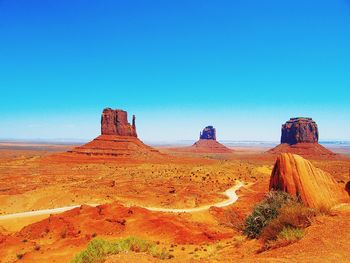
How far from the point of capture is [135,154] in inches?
3915

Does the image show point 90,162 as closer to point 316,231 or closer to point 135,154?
point 135,154

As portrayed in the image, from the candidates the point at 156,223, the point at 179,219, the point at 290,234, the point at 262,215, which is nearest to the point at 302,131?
the point at 179,219

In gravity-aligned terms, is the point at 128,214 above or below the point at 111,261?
below

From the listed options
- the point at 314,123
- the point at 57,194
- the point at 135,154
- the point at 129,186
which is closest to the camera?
the point at 57,194

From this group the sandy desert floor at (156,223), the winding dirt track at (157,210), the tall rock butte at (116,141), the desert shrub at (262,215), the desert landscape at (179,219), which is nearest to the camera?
the sandy desert floor at (156,223)

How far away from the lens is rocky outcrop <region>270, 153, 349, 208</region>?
17.6m

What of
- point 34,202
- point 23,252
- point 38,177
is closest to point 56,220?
point 23,252

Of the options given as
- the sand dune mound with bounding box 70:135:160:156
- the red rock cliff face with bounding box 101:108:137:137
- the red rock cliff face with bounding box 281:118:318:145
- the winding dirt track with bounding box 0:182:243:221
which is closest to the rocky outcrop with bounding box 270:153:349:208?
the winding dirt track with bounding box 0:182:243:221

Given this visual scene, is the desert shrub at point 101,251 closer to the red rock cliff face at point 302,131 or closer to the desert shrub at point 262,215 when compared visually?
the desert shrub at point 262,215

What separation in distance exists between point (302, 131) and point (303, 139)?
339cm

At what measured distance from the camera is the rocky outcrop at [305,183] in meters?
17.6

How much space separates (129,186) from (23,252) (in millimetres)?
27063

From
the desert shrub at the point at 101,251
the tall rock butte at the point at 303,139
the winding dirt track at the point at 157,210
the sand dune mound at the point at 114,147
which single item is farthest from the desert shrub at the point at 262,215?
the tall rock butte at the point at 303,139

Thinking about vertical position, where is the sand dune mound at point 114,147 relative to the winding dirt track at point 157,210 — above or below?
above
